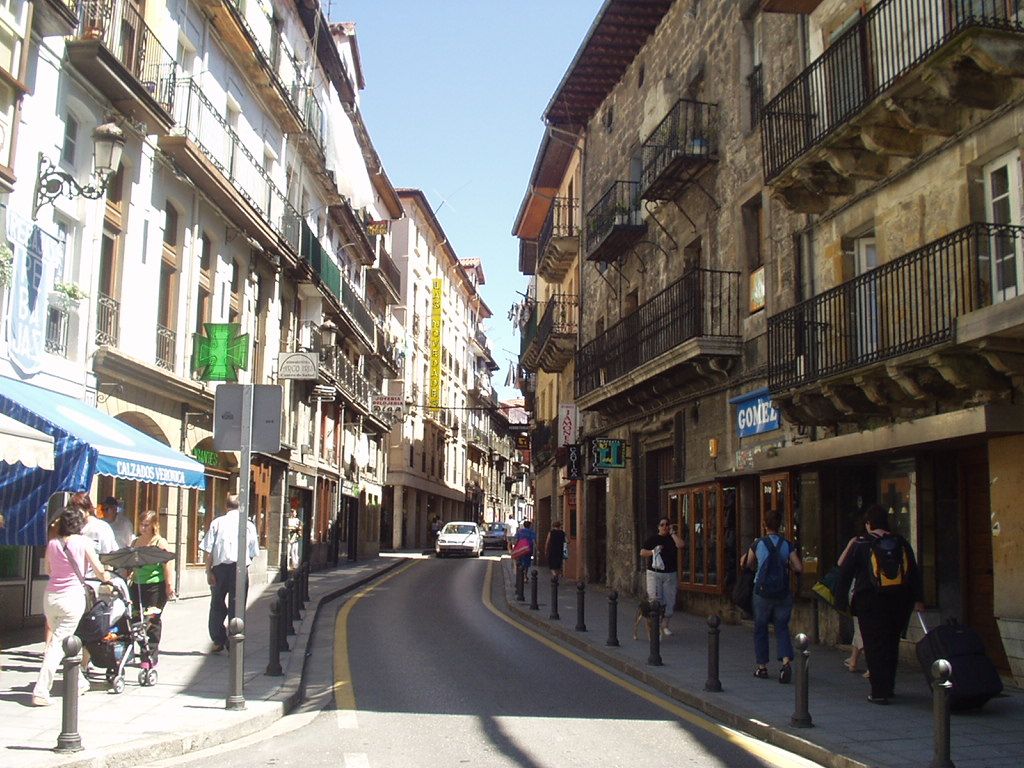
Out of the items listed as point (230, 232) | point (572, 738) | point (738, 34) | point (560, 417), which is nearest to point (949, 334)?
point (572, 738)

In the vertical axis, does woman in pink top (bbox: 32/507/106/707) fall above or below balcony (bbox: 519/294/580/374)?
below

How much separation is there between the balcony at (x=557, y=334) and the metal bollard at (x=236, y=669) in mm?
21532

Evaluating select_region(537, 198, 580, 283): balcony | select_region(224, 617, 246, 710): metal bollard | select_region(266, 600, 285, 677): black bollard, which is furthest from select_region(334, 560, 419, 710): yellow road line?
select_region(537, 198, 580, 283): balcony

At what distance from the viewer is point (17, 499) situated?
11828 millimetres

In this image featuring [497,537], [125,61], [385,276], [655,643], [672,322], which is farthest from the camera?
[497,537]

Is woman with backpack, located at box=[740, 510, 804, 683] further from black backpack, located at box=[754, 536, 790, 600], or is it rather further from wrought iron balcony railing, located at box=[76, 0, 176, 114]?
wrought iron balcony railing, located at box=[76, 0, 176, 114]

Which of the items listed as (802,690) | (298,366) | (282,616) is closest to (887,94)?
(802,690)

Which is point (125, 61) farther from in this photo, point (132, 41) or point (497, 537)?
point (497, 537)

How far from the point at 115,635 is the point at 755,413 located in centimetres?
1007

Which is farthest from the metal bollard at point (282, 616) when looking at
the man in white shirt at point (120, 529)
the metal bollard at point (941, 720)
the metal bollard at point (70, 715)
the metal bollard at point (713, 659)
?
the metal bollard at point (941, 720)

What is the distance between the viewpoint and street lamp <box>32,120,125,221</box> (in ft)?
46.0

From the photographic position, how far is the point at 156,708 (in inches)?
340

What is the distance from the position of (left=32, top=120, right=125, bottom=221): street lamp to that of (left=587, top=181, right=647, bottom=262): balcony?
10632mm

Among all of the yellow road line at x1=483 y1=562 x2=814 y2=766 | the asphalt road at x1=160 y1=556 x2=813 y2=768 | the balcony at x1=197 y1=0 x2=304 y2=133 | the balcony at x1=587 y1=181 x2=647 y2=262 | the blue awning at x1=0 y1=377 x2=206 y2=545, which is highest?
the balcony at x1=197 y1=0 x2=304 y2=133
